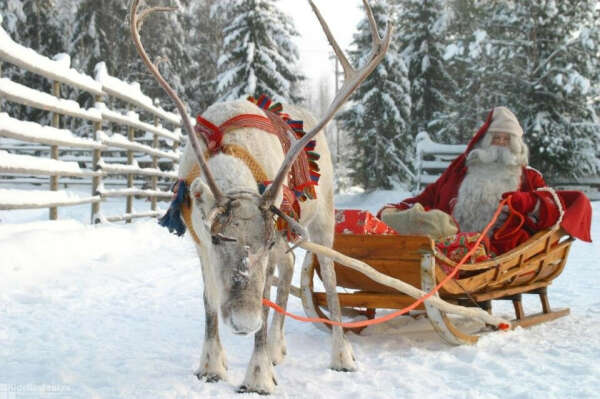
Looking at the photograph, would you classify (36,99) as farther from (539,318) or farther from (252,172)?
(539,318)

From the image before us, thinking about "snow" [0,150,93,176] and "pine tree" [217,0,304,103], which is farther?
"pine tree" [217,0,304,103]

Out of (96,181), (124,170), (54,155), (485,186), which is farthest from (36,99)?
(485,186)

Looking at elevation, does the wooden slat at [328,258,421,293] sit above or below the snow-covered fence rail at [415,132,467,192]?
below

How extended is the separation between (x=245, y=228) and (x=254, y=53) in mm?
16930

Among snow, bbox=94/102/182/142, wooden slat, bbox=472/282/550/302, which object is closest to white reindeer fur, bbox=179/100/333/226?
wooden slat, bbox=472/282/550/302

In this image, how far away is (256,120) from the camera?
130 inches

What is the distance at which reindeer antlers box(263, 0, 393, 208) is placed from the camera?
8.73 ft

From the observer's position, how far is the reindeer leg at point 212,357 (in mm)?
3141

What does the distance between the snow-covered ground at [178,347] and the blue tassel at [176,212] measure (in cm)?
85

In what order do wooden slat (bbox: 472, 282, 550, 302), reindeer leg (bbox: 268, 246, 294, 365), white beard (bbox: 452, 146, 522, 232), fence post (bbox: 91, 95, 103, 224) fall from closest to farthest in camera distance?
reindeer leg (bbox: 268, 246, 294, 365)
wooden slat (bbox: 472, 282, 550, 302)
white beard (bbox: 452, 146, 522, 232)
fence post (bbox: 91, 95, 103, 224)

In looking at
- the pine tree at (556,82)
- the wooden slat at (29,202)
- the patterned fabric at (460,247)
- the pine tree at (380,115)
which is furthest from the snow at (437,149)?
the patterned fabric at (460,247)

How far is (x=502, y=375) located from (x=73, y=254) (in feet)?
15.4

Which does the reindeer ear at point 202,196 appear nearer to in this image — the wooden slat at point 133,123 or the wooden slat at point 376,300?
the wooden slat at point 376,300

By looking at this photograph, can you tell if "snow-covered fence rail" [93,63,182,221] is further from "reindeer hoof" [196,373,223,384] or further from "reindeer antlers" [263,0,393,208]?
"reindeer antlers" [263,0,393,208]
